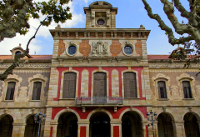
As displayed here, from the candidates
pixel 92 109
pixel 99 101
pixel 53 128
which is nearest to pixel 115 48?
pixel 99 101

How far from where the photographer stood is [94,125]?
20.7 m

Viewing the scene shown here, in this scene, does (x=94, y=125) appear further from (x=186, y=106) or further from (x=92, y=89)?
(x=186, y=106)

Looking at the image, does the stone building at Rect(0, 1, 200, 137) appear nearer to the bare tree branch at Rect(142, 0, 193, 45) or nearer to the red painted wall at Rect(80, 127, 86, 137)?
the red painted wall at Rect(80, 127, 86, 137)

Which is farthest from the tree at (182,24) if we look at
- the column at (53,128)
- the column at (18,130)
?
the column at (18,130)

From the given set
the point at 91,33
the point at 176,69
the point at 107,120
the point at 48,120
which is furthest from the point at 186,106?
the point at 48,120

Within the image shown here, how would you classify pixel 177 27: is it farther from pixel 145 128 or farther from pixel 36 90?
pixel 36 90

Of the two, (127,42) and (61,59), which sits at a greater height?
(127,42)

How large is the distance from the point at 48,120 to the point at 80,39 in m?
9.53

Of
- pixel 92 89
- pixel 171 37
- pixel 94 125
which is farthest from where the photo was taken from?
pixel 94 125

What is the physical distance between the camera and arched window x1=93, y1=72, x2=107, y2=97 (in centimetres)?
1943

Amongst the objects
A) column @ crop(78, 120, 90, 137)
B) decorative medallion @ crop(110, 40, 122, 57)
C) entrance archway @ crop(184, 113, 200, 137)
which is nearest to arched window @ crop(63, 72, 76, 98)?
column @ crop(78, 120, 90, 137)

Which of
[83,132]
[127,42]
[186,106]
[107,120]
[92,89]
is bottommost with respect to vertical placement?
[83,132]

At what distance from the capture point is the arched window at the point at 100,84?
19427 millimetres

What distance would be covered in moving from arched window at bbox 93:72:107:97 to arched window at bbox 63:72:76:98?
226 centimetres
